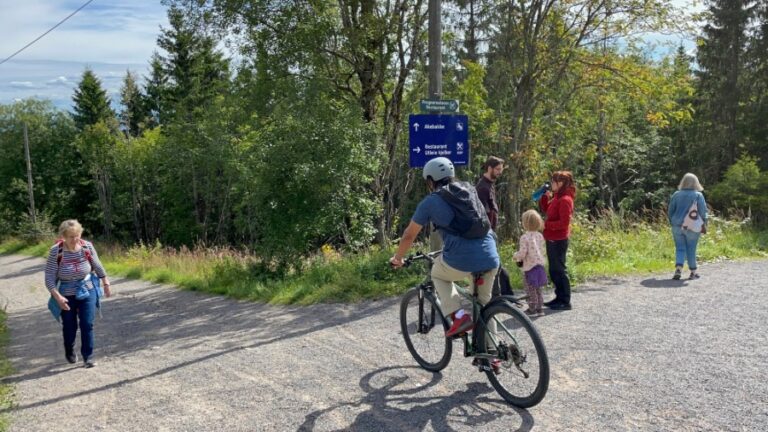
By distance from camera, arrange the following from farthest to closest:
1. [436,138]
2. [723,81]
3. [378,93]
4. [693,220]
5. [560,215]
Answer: [723,81] < [378,93] < [693,220] < [436,138] < [560,215]

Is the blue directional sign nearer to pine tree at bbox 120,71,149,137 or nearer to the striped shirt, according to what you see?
the striped shirt

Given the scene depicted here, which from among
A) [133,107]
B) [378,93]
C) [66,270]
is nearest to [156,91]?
[133,107]

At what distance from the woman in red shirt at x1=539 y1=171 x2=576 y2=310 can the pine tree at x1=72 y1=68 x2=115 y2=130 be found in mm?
46160

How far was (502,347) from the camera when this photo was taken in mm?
4648

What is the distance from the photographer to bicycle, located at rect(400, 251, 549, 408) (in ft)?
14.3

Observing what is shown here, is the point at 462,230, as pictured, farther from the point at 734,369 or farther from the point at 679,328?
the point at 679,328

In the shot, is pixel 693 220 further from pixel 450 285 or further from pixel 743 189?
pixel 743 189

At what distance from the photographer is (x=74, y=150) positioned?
4862 centimetres

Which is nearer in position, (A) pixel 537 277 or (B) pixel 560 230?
(A) pixel 537 277

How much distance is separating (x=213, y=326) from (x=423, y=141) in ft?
13.5

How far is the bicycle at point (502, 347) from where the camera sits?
4.35 m

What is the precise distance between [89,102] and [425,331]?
48513 millimetres

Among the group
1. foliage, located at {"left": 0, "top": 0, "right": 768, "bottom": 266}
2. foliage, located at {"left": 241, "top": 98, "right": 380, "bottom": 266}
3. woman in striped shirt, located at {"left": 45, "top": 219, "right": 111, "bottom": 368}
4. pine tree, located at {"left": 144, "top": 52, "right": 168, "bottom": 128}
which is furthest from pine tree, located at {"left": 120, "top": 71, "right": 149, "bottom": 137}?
woman in striped shirt, located at {"left": 45, "top": 219, "right": 111, "bottom": 368}

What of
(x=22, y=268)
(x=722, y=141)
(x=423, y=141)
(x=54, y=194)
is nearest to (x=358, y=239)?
(x=423, y=141)
